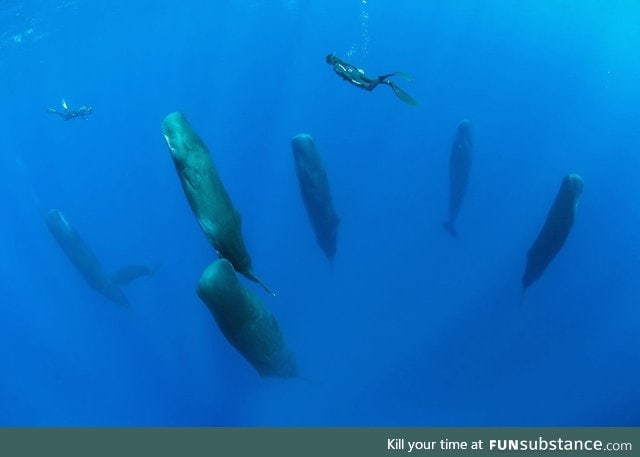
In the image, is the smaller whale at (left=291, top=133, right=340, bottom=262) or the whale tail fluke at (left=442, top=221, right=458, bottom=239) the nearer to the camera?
the smaller whale at (left=291, top=133, right=340, bottom=262)

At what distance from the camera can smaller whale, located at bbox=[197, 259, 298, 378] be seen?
4.61m

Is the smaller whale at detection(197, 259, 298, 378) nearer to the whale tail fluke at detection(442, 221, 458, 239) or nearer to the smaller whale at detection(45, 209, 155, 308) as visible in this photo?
the whale tail fluke at detection(442, 221, 458, 239)

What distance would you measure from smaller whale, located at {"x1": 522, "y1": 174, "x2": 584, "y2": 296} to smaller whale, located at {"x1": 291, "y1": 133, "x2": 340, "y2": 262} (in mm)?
3286

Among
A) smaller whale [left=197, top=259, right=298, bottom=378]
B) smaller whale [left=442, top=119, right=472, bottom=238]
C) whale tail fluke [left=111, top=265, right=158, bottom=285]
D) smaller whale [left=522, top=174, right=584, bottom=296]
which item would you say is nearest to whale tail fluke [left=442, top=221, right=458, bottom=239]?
smaller whale [left=442, top=119, right=472, bottom=238]

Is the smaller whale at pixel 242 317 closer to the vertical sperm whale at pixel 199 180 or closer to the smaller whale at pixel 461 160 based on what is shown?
the vertical sperm whale at pixel 199 180

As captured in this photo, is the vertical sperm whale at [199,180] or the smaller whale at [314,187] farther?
the smaller whale at [314,187]

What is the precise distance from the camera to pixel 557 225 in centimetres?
771

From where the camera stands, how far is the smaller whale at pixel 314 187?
7.98m

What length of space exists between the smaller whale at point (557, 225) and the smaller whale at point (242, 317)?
428 cm

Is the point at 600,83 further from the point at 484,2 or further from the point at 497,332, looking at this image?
the point at 497,332

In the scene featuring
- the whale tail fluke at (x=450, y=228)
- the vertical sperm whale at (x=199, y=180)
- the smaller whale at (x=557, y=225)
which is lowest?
the whale tail fluke at (x=450, y=228)

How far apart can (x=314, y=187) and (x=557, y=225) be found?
3779 millimetres

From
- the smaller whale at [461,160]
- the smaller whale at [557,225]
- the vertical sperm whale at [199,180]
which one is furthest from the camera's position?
the smaller whale at [461,160]

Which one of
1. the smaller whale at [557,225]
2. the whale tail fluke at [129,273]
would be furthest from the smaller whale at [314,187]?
the whale tail fluke at [129,273]
